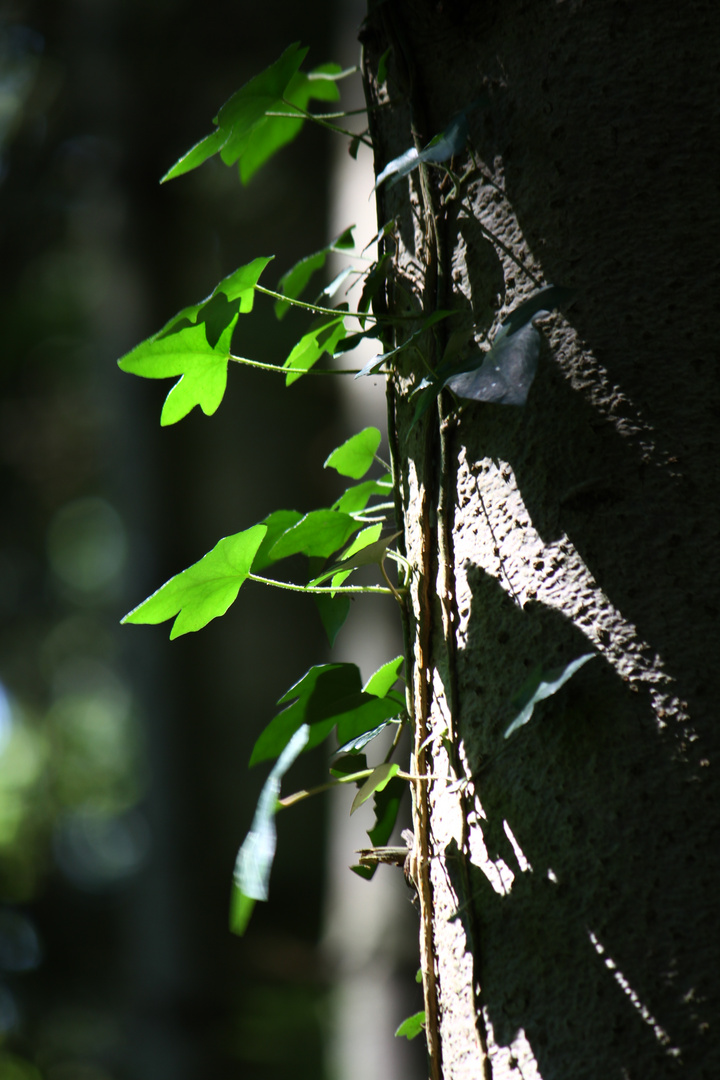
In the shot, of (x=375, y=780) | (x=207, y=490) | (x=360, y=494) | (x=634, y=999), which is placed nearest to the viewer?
(x=634, y=999)

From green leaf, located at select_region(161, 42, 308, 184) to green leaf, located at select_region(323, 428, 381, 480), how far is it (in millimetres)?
178

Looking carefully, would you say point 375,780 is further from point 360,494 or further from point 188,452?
point 188,452

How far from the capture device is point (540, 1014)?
0.93 feet

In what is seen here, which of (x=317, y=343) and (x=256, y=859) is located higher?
(x=317, y=343)

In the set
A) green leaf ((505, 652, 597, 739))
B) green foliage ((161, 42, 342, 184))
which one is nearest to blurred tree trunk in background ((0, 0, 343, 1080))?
green foliage ((161, 42, 342, 184))

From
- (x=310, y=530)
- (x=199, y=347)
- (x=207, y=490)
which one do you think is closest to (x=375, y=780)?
(x=310, y=530)

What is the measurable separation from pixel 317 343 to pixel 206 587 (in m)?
0.15

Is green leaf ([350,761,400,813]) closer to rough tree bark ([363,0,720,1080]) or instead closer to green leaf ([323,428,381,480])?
Result: rough tree bark ([363,0,720,1080])

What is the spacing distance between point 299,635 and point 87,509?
414 centimetres

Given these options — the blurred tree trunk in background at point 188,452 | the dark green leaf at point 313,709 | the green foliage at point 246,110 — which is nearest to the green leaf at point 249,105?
the green foliage at point 246,110

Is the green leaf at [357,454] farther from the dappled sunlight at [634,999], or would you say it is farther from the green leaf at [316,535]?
the dappled sunlight at [634,999]

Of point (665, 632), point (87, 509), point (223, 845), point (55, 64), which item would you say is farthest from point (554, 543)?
point (87, 509)

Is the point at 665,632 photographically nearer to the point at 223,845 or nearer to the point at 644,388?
the point at 644,388

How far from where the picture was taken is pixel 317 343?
0.45 m
